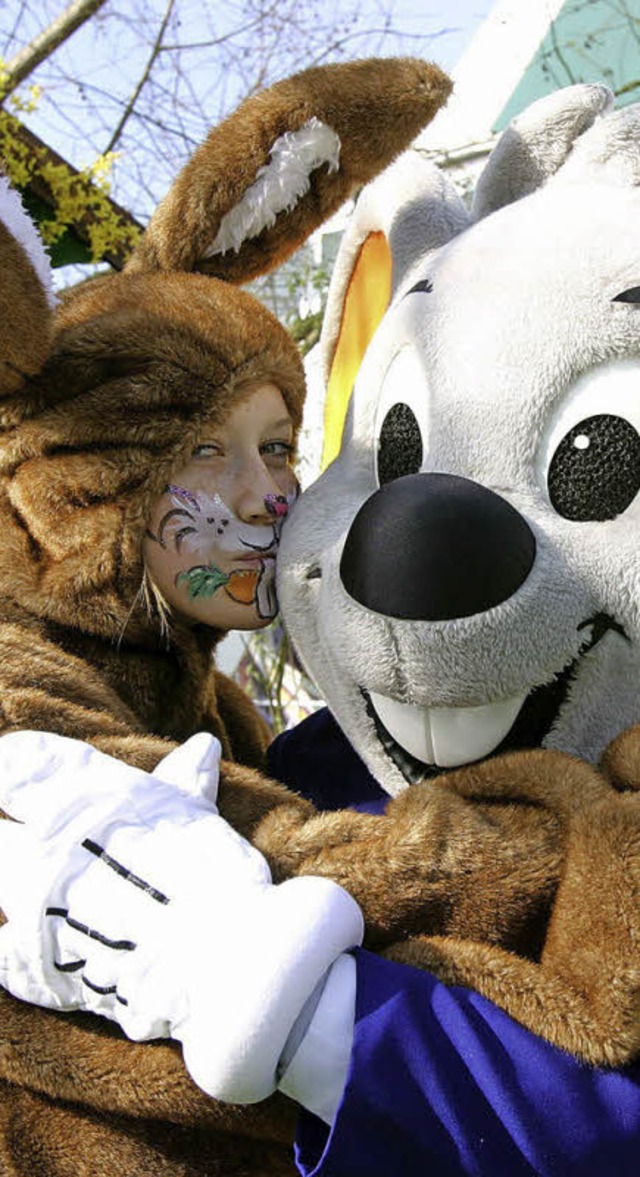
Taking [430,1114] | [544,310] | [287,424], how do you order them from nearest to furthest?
[430,1114] → [544,310] → [287,424]

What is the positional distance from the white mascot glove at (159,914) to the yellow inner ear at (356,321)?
0.77 meters

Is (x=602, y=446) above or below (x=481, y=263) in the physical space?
below

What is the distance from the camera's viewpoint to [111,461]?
1.63 m

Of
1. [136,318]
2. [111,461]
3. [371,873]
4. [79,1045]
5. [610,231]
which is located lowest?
[79,1045]

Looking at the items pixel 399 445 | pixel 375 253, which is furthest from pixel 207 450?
pixel 375 253

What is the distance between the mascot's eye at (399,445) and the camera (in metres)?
1.51

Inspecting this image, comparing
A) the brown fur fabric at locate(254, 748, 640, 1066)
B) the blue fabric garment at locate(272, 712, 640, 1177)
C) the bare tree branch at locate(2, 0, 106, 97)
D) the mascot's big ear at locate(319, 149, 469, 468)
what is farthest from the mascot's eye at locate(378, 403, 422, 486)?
the bare tree branch at locate(2, 0, 106, 97)

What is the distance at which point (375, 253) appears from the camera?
6.19ft

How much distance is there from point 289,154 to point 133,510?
0.59 m

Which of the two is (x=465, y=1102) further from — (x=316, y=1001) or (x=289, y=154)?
(x=289, y=154)

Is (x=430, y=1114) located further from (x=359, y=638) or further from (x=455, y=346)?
(x=455, y=346)

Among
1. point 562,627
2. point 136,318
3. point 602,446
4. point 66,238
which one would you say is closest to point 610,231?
point 602,446

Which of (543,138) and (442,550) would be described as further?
(543,138)

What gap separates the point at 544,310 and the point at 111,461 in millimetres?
573
